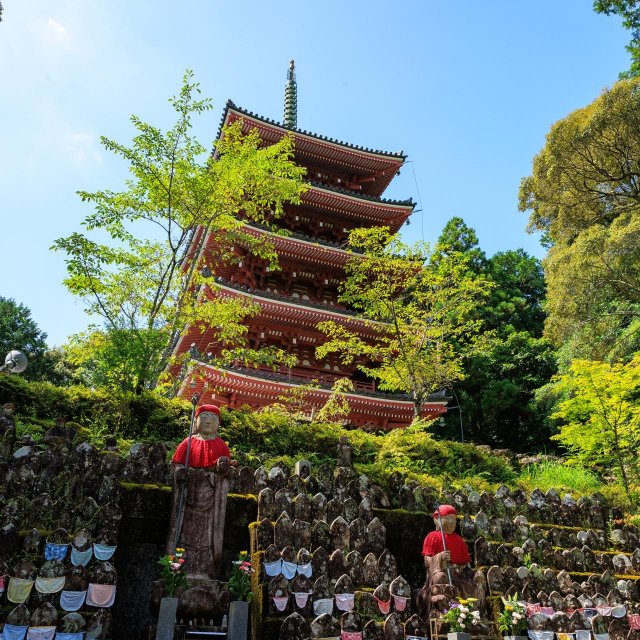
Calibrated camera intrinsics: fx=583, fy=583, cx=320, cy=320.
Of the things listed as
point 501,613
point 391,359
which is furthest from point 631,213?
point 501,613

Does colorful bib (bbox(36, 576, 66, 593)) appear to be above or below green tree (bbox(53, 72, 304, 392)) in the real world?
below

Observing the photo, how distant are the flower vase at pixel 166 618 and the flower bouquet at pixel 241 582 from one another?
24.9 inches

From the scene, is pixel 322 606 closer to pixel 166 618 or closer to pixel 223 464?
pixel 166 618

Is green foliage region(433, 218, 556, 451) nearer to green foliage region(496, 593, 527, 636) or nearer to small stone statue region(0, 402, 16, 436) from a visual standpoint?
green foliage region(496, 593, 527, 636)

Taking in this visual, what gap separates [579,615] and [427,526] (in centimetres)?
211

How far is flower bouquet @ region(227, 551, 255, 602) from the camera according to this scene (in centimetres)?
590

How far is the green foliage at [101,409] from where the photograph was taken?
33.4 feet

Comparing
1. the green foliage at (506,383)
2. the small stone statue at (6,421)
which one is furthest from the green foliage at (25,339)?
the small stone statue at (6,421)

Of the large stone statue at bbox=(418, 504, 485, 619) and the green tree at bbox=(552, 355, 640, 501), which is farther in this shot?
the green tree at bbox=(552, 355, 640, 501)

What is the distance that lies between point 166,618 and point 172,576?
1.26 feet

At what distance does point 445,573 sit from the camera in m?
6.71

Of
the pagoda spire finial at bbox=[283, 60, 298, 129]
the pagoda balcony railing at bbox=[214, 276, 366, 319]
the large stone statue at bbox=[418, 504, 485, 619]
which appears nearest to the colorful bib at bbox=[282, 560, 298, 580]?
the large stone statue at bbox=[418, 504, 485, 619]

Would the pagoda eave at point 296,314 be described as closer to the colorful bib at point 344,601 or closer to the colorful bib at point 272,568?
the colorful bib at point 272,568

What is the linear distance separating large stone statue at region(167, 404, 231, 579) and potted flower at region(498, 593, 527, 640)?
10.6 feet
